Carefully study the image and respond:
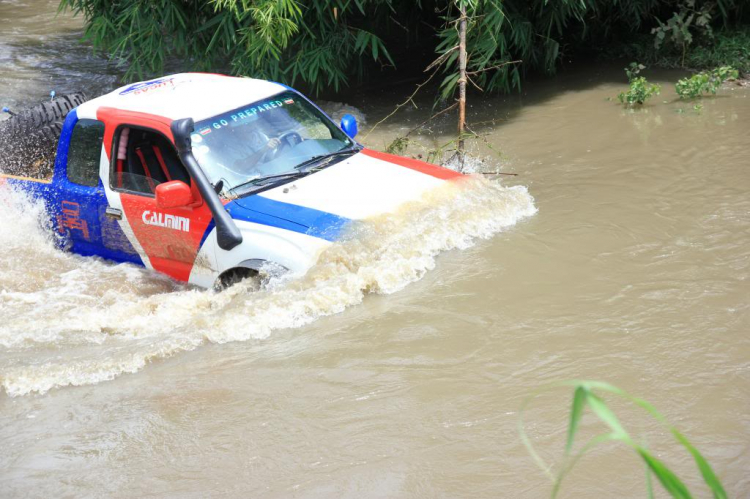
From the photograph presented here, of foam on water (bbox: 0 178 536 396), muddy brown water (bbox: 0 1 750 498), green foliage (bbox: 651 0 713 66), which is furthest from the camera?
green foliage (bbox: 651 0 713 66)

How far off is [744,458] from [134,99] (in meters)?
4.51

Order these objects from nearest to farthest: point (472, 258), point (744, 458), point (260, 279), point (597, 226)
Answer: point (744, 458) < point (260, 279) < point (472, 258) < point (597, 226)

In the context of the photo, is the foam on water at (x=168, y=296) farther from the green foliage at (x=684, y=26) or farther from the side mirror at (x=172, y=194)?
the green foliage at (x=684, y=26)

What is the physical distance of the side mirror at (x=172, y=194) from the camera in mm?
5176

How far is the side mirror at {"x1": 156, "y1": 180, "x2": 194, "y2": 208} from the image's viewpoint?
5.18 m

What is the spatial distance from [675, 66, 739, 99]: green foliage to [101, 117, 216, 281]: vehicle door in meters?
5.99

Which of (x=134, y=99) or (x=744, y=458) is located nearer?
(x=744, y=458)

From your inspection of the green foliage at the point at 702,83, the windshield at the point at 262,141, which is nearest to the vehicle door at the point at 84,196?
the windshield at the point at 262,141

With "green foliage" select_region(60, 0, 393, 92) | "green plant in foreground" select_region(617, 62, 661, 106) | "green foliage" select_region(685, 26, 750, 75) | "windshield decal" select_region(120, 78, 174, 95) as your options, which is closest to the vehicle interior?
"windshield decal" select_region(120, 78, 174, 95)

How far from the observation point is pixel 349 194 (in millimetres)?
5418

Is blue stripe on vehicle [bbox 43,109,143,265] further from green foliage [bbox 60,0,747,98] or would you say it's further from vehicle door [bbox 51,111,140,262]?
green foliage [bbox 60,0,747,98]

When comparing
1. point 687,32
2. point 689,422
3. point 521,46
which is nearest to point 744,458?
point 689,422

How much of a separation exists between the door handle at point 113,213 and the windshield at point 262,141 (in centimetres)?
77

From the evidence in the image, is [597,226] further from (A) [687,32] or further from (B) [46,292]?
(A) [687,32]
